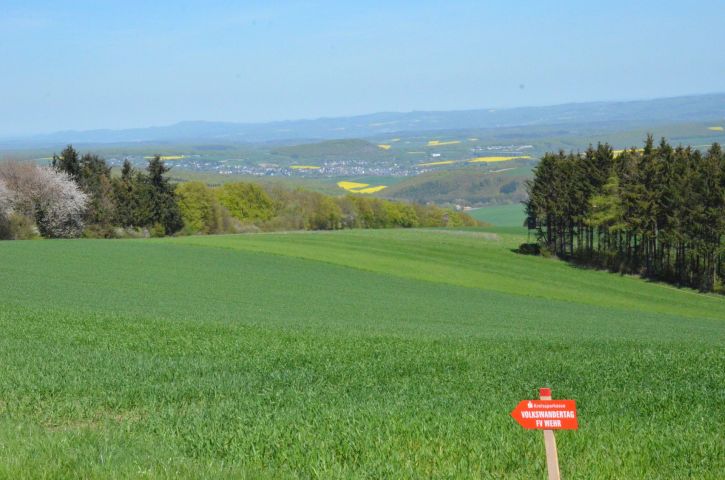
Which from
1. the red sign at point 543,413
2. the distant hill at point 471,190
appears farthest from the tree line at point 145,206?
the red sign at point 543,413

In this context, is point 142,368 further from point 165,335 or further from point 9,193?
point 9,193

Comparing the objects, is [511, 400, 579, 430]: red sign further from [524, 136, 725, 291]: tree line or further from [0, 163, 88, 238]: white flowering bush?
[0, 163, 88, 238]: white flowering bush

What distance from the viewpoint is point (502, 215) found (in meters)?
142

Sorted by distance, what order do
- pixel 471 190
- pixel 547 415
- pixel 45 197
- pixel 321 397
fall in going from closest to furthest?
pixel 547 415
pixel 321 397
pixel 45 197
pixel 471 190

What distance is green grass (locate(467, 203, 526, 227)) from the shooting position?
429 ft

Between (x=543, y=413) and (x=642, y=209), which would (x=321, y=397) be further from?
(x=642, y=209)

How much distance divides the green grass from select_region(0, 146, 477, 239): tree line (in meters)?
9.82

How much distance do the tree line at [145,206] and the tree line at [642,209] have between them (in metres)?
45.5

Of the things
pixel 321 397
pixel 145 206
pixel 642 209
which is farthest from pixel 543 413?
pixel 145 206

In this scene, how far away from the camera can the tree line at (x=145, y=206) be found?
7969 cm

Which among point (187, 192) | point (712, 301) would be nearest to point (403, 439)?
point (712, 301)

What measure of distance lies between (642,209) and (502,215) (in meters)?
79.3

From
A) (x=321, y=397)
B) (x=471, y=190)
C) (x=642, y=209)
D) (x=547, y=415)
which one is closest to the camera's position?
(x=547, y=415)

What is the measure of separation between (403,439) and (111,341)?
33.0ft
